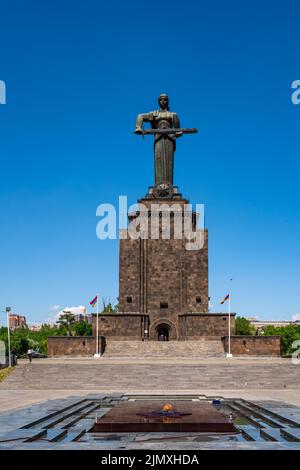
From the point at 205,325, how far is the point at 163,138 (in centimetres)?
1360

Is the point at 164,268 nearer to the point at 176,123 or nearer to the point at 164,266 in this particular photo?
the point at 164,266

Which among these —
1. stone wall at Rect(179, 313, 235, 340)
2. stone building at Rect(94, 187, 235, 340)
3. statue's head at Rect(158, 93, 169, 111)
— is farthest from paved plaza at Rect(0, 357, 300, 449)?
statue's head at Rect(158, 93, 169, 111)

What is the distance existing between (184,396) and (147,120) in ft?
85.1

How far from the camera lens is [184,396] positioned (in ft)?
74.4

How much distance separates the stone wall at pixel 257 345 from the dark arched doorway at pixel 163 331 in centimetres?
493

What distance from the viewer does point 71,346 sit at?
3972 centimetres

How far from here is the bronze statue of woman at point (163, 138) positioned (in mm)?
44031

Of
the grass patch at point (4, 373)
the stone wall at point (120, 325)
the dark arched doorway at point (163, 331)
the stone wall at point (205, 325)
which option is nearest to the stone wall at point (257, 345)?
the stone wall at point (205, 325)

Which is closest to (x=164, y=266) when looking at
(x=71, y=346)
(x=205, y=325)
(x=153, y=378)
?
(x=205, y=325)

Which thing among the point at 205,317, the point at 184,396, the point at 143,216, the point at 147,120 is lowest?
the point at 184,396

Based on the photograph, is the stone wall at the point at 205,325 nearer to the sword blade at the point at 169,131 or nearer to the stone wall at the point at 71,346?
the stone wall at the point at 71,346
